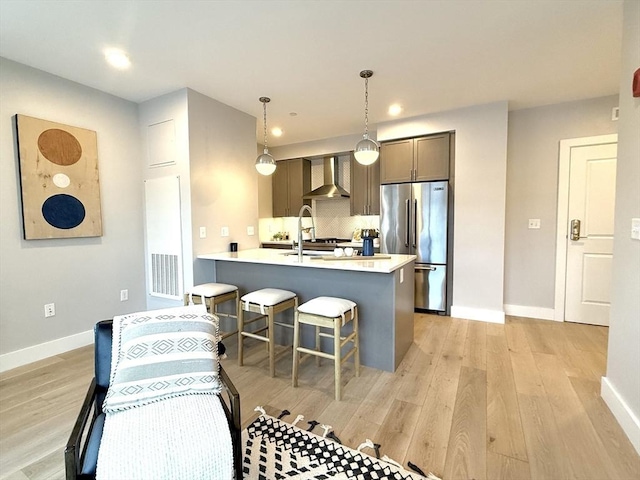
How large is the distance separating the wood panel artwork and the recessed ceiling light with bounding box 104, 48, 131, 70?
79 cm

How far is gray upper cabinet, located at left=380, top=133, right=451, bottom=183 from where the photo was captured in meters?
3.89

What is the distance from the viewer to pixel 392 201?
417 centimetres

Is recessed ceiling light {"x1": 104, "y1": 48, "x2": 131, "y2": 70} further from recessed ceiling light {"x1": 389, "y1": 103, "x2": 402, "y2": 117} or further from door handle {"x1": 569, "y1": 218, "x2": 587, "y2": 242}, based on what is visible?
door handle {"x1": 569, "y1": 218, "x2": 587, "y2": 242}

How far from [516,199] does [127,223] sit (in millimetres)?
4754

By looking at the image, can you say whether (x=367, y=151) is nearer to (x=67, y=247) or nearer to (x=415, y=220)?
(x=415, y=220)

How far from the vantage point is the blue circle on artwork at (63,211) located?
272 cm

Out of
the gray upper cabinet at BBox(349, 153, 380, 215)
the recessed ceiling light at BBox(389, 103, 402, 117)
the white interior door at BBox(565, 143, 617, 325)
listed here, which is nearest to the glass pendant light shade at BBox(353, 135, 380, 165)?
the recessed ceiling light at BBox(389, 103, 402, 117)

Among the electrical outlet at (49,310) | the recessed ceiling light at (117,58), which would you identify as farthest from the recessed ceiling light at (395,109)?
the electrical outlet at (49,310)

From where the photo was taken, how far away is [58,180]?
2.78 m

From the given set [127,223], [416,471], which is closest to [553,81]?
[416,471]

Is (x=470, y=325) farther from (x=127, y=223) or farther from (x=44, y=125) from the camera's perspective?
(x=44, y=125)

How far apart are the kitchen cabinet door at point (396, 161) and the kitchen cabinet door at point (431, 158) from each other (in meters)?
0.09

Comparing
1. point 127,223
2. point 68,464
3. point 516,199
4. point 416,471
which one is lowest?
point 416,471

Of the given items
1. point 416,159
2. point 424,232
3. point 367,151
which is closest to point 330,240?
point 424,232
